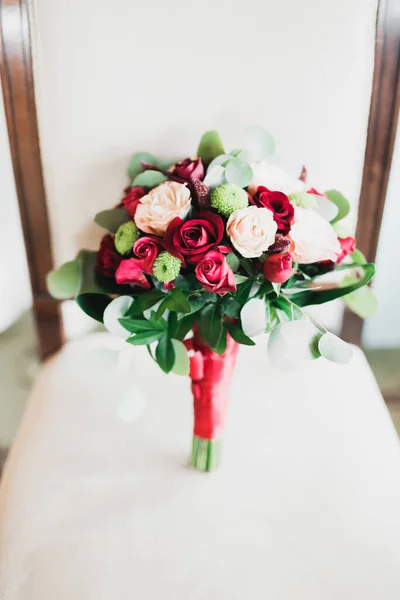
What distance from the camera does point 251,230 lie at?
0.56 metres

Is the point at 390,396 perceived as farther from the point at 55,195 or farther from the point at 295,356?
the point at 55,195

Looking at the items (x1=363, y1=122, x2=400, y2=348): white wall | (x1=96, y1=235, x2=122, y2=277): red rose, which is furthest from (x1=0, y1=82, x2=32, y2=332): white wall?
(x1=363, y1=122, x2=400, y2=348): white wall

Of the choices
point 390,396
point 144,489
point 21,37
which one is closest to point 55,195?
point 21,37

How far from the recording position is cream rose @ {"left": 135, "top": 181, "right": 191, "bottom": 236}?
0.59 m

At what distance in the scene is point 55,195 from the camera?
855mm

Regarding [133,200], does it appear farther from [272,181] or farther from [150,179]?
[272,181]

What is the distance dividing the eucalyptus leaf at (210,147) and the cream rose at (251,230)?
0.65ft

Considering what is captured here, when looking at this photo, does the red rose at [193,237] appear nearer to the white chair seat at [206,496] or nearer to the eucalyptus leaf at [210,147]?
the eucalyptus leaf at [210,147]

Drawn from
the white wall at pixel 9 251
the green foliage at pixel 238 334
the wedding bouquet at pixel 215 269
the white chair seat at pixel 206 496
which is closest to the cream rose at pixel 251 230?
the wedding bouquet at pixel 215 269

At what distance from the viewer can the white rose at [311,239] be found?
2.01ft

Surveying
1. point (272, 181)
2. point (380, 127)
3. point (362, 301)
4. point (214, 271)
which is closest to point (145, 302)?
point (214, 271)

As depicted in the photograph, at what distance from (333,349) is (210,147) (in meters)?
0.35

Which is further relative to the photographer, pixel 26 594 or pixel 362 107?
pixel 362 107

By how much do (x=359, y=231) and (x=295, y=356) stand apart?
38 cm
